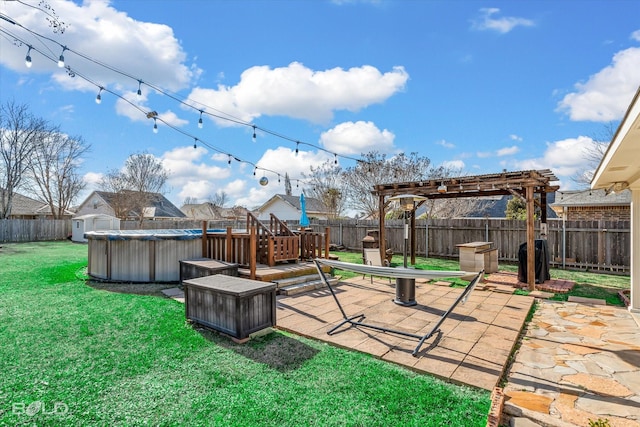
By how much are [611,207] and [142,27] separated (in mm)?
17835

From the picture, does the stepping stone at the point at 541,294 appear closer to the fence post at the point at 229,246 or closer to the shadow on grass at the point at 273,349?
the shadow on grass at the point at 273,349

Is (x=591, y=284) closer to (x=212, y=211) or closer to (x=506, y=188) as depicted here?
(x=506, y=188)

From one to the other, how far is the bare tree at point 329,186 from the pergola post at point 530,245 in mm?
14384

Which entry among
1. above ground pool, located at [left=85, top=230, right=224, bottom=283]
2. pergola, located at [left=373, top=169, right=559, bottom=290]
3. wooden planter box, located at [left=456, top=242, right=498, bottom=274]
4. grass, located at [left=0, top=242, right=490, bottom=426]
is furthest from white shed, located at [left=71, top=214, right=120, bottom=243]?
wooden planter box, located at [left=456, top=242, right=498, bottom=274]

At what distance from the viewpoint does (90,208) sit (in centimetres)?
3155

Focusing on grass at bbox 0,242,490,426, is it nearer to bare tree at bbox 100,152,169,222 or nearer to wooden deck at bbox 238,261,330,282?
wooden deck at bbox 238,261,330,282

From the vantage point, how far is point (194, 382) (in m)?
2.56

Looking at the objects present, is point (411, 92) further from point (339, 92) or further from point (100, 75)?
point (100, 75)

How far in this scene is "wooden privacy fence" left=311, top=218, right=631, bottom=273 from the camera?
8523mm

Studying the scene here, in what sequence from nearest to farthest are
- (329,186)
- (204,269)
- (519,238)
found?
(204,269)
(519,238)
(329,186)

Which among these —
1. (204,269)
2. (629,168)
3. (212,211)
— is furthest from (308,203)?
(629,168)

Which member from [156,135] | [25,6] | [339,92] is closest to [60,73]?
[25,6]

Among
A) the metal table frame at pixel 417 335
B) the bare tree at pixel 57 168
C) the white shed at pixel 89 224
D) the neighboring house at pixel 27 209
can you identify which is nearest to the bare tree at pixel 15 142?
the bare tree at pixel 57 168

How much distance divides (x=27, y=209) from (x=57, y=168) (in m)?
10.1
